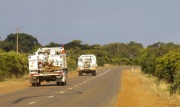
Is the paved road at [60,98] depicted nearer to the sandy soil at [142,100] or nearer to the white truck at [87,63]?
the sandy soil at [142,100]

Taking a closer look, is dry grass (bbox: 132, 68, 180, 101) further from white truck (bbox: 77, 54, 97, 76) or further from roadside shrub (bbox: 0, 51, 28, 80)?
white truck (bbox: 77, 54, 97, 76)

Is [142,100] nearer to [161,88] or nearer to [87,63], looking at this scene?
[161,88]

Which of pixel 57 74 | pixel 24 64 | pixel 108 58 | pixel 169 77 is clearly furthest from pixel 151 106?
pixel 108 58

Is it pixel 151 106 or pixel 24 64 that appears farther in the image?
pixel 24 64

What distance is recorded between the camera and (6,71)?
147 ft

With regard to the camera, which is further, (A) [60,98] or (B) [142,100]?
(A) [60,98]

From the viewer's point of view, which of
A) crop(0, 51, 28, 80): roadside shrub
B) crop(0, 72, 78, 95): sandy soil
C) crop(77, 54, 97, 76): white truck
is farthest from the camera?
crop(77, 54, 97, 76): white truck

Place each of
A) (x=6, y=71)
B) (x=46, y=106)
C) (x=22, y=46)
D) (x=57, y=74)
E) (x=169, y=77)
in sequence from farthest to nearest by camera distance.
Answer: (x=22, y=46) < (x=6, y=71) < (x=169, y=77) < (x=57, y=74) < (x=46, y=106)

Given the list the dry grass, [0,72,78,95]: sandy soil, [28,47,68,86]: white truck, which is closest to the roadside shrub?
[0,72,78,95]: sandy soil

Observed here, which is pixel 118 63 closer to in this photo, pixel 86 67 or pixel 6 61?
pixel 86 67

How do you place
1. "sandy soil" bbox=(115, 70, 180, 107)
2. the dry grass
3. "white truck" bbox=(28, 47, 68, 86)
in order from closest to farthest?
"sandy soil" bbox=(115, 70, 180, 107), the dry grass, "white truck" bbox=(28, 47, 68, 86)

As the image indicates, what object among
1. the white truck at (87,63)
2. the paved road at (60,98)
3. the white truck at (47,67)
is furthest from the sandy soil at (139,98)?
the white truck at (87,63)

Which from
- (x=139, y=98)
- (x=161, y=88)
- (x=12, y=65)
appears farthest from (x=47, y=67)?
(x=139, y=98)

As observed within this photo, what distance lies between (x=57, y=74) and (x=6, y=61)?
43.6 feet
